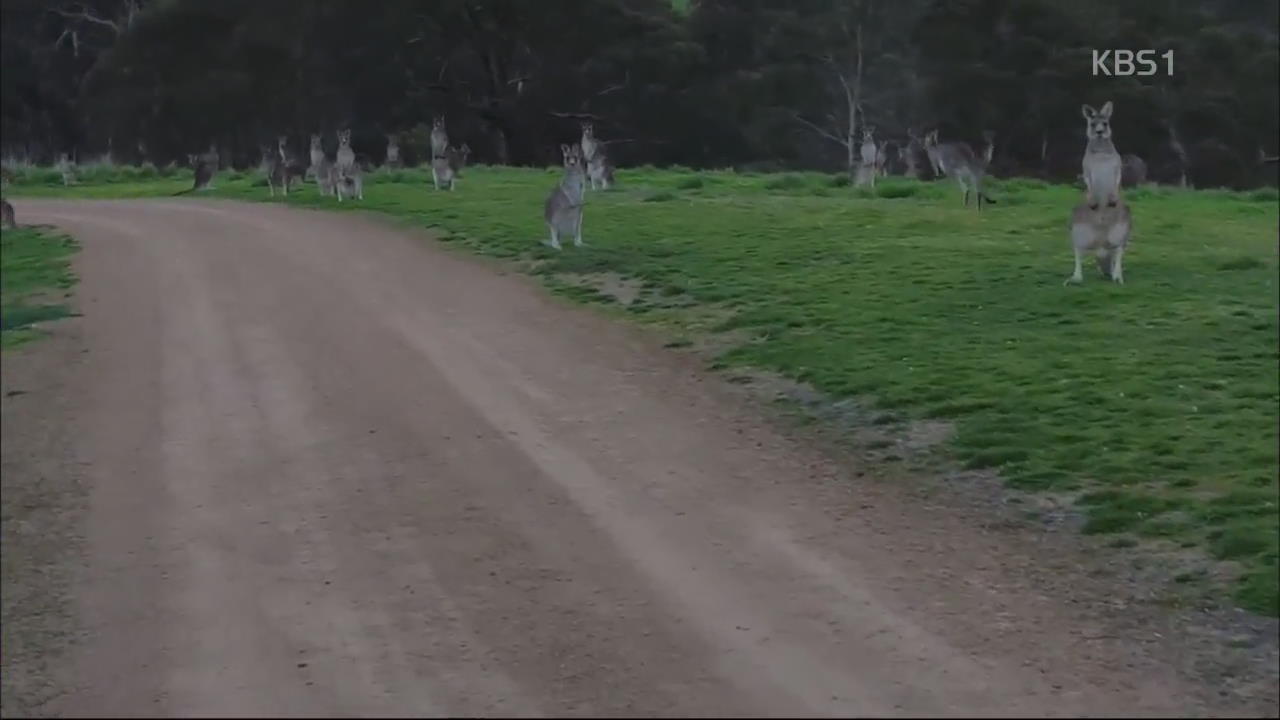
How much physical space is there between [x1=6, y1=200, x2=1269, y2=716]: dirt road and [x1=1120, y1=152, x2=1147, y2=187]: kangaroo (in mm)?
15699

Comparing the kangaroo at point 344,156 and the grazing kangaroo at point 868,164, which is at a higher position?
the kangaroo at point 344,156

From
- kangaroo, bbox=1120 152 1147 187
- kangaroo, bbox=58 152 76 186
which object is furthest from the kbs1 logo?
kangaroo, bbox=58 152 76 186

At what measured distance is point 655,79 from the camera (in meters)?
43.0

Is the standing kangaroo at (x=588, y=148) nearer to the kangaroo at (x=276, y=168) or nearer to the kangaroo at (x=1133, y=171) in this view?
the kangaroo at (x=276, y=168)

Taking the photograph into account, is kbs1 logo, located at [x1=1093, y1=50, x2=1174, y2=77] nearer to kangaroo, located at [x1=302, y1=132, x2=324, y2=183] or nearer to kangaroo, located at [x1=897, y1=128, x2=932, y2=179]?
kangaroo, located at [x1=897, y1=128, x2=932, y2=179]

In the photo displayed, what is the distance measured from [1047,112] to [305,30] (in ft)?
58.3

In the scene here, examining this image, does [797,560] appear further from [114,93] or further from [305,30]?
[305,30]

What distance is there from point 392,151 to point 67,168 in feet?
78.2

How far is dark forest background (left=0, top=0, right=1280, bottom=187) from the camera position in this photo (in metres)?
17.8

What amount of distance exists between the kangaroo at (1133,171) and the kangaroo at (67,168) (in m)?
17.2

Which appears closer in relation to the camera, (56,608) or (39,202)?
(56,608)

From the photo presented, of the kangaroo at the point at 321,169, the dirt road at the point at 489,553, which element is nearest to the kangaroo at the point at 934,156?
the kangaroo at the point at 321,169

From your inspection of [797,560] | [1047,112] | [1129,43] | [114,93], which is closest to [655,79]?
[1047,112]

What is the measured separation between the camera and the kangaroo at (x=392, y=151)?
124 feet
